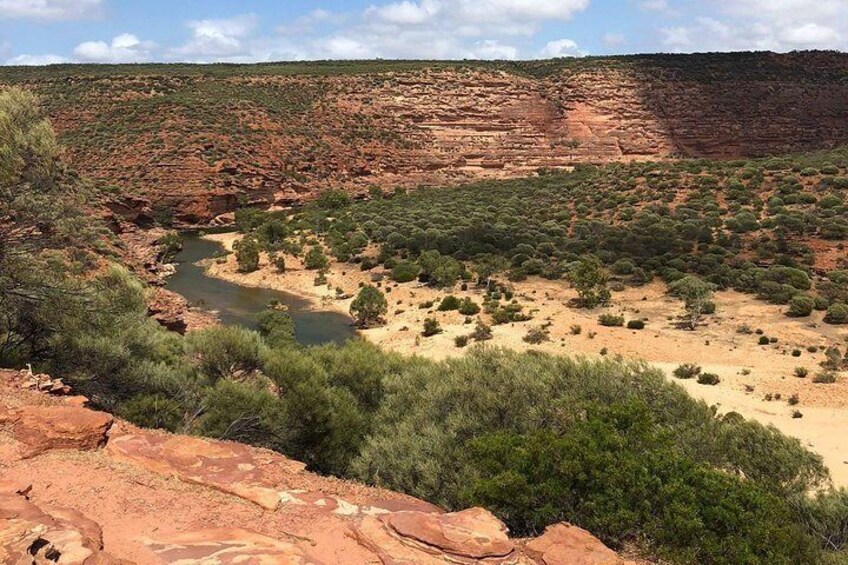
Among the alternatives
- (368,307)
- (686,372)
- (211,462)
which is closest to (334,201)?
(368,307)

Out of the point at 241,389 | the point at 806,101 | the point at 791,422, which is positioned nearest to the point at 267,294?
the point at 241,389

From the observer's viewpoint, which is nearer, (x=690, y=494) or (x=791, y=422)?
(x=690, y=494)

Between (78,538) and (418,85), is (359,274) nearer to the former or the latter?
(78,538)

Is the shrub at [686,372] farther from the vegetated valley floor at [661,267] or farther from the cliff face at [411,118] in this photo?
the cliff face at [411,118]

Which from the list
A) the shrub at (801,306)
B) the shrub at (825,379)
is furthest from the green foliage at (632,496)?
the shrub at (801,306)

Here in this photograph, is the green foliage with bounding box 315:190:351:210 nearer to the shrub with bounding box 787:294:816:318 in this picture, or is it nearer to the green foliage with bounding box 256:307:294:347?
the green foliage with bounding box 256:307:294:347

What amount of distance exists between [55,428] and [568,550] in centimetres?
661

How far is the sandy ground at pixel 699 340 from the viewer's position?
18.2m

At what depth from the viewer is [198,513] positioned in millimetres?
6457

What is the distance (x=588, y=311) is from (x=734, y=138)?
57325 mm

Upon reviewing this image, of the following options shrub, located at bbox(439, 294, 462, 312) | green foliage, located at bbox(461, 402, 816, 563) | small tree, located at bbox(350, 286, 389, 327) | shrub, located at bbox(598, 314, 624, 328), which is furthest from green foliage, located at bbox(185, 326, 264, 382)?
shrub, located at bbox(598, 314, 624, 328)

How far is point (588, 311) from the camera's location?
29.9 m

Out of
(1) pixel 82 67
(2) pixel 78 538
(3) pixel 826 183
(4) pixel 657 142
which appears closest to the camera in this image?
(2) pixel 78 538

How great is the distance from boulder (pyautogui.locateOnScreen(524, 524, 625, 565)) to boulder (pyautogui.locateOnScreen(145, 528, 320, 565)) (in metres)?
2.37
